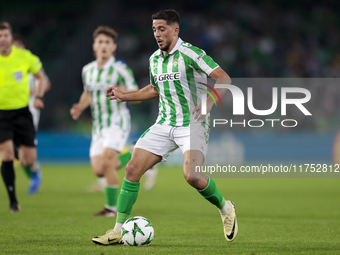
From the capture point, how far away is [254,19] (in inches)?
835

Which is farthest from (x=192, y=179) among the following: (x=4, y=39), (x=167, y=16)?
(x=4, y=39)

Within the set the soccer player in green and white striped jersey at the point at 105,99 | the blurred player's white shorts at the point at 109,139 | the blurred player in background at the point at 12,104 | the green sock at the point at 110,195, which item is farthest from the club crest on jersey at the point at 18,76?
the green sock at the point at 110,195

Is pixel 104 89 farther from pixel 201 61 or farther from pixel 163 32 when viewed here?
pixel 201 61

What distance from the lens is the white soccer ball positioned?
4.51 meters

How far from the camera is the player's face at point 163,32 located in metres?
4.73

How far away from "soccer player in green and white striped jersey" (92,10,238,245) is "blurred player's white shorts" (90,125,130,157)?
234 centimetres

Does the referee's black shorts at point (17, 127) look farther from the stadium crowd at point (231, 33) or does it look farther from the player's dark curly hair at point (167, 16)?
the stadium crowd at point (231, 33)

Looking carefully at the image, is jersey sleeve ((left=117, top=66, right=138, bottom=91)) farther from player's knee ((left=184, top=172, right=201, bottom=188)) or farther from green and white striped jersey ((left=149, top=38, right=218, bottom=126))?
player's knee ((left=184, top=172, right=201, bottom=188))

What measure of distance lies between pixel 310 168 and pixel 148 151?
38.9ft

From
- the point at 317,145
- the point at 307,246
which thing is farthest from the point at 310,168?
the point at 307,246

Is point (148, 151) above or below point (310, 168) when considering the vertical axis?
above

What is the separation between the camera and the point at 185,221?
247 inches

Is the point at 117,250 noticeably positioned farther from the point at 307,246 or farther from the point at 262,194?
the point at 262,194

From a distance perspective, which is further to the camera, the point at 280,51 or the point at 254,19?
the point at 254,19
